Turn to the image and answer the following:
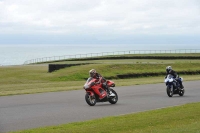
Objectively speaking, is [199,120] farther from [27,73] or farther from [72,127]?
[27,73]

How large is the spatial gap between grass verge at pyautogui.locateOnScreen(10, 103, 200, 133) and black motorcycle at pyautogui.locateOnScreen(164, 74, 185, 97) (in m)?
7.47

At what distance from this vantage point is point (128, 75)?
43969 millimetres

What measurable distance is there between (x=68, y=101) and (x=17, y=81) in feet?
64.8

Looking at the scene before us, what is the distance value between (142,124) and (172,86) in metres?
10.6

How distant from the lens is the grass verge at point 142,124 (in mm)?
11906

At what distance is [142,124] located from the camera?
1298 cm

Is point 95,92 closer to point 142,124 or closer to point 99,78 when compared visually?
point 99,78

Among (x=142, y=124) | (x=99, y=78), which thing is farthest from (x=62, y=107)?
(x=142, y=124)

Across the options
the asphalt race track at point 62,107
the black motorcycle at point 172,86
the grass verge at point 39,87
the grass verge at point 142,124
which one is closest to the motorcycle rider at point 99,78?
the asphalt race track at point 62,107

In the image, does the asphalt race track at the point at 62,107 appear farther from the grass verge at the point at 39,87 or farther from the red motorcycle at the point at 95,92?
the grass verge at the point at 39,87

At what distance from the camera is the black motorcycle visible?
23.0 meters

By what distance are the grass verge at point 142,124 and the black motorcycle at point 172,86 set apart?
24.5 feet

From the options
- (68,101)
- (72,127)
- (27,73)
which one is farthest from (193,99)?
(27,73)

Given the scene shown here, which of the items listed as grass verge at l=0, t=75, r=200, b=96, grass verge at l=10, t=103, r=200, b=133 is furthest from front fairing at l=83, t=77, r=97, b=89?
grass verge at l=0, t=75, r=200, b=96
